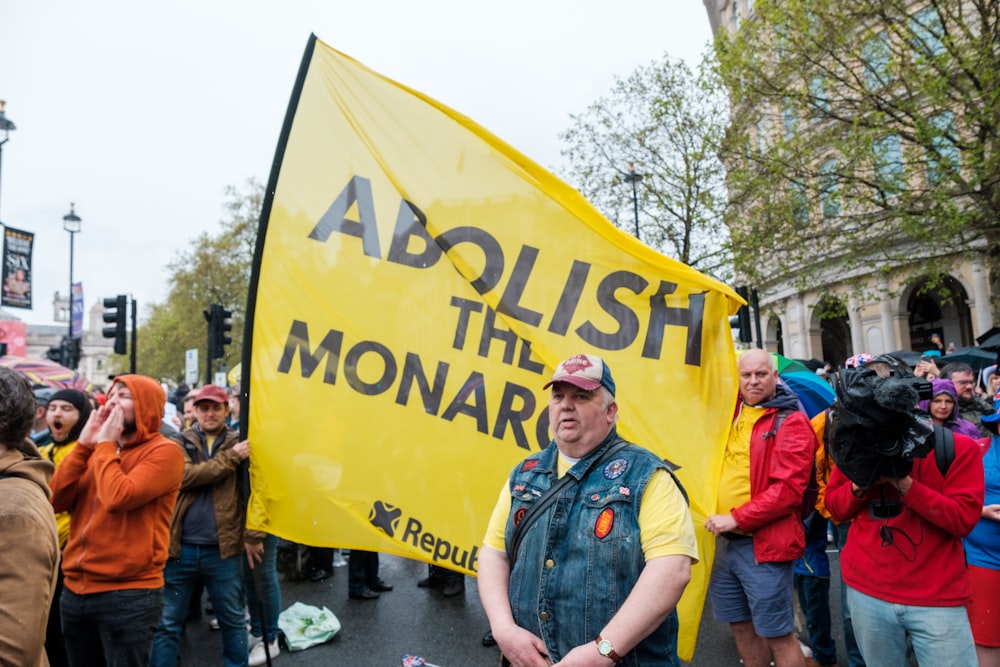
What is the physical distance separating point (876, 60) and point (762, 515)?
1365cm

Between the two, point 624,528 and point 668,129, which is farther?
point 668,129

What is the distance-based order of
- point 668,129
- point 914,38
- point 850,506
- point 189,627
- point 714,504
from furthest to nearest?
point 668,129, point 914,38, point 189,627, point 714,504, point 850,506

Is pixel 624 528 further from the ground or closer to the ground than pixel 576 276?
closer to the ground

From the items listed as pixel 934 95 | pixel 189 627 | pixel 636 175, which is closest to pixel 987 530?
pixel 189 627

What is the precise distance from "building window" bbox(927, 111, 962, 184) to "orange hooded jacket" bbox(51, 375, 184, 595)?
13.3m

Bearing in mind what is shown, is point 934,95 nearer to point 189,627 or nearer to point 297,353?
point 297,353

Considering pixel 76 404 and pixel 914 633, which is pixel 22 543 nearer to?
pixel 76 404

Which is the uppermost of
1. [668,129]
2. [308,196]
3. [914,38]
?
[668,129]

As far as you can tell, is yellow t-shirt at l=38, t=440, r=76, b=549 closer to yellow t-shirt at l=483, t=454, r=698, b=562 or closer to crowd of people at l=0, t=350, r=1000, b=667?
crowd of people at l=0, t=350, r=1000, b=667

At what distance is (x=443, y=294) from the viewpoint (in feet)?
11.2

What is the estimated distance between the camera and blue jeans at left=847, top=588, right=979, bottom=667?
8.48 feet

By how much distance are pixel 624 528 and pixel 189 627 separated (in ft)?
17.1

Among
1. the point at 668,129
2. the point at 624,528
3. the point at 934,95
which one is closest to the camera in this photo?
the point at 624,528

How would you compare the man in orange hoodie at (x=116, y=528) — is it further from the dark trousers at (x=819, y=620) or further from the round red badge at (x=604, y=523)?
the dark trousers at (x=819, y=620)
